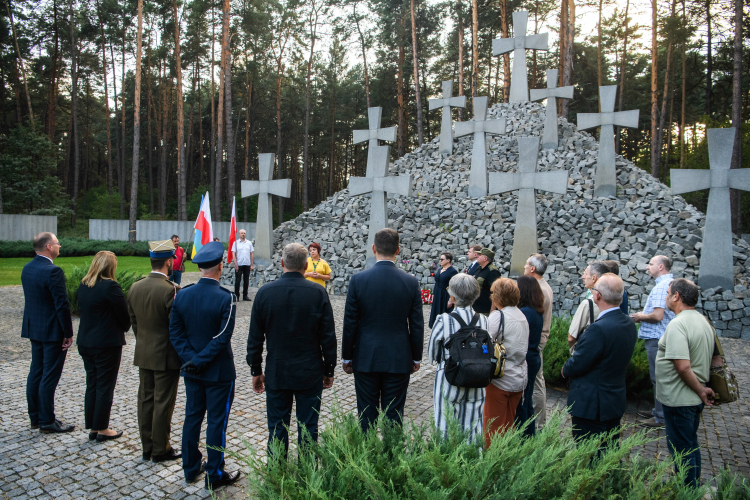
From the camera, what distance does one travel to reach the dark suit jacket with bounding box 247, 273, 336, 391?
11.4ft

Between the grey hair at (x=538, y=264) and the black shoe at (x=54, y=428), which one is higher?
the grey hair at (x=538, y=264)

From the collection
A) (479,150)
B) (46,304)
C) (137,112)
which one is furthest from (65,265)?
(46,304)

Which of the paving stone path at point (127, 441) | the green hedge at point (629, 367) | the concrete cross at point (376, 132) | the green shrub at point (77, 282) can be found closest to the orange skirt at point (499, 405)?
the paving stone path at point (127, 441)

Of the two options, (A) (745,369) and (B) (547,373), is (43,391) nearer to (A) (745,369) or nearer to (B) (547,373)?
(B) (547,373)

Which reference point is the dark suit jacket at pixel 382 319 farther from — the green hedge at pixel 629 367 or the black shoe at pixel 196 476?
the green hedge at pixel 629 367

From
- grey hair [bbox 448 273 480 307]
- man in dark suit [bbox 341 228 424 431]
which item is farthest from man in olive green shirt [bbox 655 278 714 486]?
man in dark suit [bbox 341 228 424 431]

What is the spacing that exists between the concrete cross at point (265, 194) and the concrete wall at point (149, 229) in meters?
14.8

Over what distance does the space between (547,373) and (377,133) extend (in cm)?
1026

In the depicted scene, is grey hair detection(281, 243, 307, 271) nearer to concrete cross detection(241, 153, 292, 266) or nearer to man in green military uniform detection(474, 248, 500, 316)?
man in green military uniform detection(474, 248, 500, 316)

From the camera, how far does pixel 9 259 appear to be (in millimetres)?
20312

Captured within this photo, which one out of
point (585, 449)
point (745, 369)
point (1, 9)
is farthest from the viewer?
point (1, 9)

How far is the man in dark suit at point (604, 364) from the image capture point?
3275 millimetres

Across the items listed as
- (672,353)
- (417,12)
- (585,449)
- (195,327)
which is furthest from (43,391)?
(417,12)

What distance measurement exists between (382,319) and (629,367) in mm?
3805
